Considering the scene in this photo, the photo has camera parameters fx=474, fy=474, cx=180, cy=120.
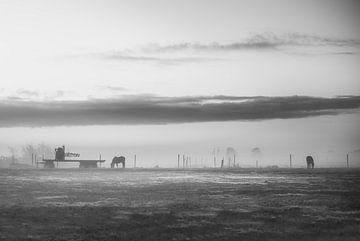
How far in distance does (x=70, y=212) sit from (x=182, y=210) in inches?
219

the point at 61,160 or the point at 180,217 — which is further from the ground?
the point at 61,160

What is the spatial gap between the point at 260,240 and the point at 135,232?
4624mm

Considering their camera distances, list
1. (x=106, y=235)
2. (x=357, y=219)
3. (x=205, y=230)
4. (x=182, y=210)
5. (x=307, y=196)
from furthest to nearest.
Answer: (x=307, y=196), (x=182, y=210), (x=357, y=219), (x=205, y=230), (x=106, y=235)

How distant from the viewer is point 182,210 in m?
24.1

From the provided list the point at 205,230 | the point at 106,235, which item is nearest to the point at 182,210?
the point at 205,230

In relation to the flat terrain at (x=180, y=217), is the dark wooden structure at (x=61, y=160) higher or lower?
higher

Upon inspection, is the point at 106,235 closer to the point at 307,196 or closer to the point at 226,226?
→ the point at 226,226

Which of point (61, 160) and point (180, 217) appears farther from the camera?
point (61, 160)

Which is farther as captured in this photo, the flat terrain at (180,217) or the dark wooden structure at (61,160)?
the dark wooden structure at (61,160)

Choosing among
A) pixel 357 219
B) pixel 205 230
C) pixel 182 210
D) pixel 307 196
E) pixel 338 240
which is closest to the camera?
pixel 338 240

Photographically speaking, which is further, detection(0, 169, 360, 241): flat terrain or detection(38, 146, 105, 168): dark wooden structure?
detection(38, 146, 105, 168): dark wooden structure

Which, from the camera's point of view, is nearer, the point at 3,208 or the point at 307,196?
the point at 3,208

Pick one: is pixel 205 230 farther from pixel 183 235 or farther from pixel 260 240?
pixel 260 240

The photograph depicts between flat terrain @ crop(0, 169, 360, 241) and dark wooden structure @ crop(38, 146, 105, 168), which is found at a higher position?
dark wooden structure @ crop(38, 146, 105, 168)
